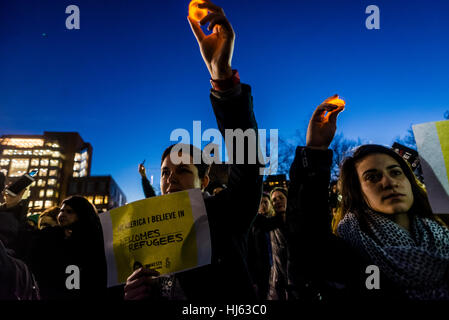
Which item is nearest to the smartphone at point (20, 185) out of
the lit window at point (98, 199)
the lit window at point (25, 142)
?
the lit window at point (98, 199)

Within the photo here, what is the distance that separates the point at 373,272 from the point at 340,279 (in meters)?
0.18

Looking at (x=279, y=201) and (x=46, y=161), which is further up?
(x=46, y=161)

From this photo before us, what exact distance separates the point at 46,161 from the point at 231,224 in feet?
309

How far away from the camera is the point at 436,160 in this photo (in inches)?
51.3

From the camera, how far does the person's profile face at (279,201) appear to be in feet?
15.9

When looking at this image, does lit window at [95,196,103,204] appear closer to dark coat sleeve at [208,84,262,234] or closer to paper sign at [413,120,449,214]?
dark coat sleeve at [208,84,262,234]

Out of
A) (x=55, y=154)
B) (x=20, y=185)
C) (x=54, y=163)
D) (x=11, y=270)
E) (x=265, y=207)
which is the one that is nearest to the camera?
(x=11, y=270)

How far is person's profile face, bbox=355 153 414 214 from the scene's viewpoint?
1506 millimetres

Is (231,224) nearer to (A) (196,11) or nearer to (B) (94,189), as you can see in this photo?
(A) (196,11)

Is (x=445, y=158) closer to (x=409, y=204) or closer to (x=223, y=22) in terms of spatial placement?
(x=409, y=204)

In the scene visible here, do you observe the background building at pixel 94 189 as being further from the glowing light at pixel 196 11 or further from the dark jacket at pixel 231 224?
the glowing light at pixel 196 11

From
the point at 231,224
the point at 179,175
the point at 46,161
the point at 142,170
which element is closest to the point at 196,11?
the point at 179,175

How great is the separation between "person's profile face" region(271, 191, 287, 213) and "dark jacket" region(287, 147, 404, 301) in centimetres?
330
